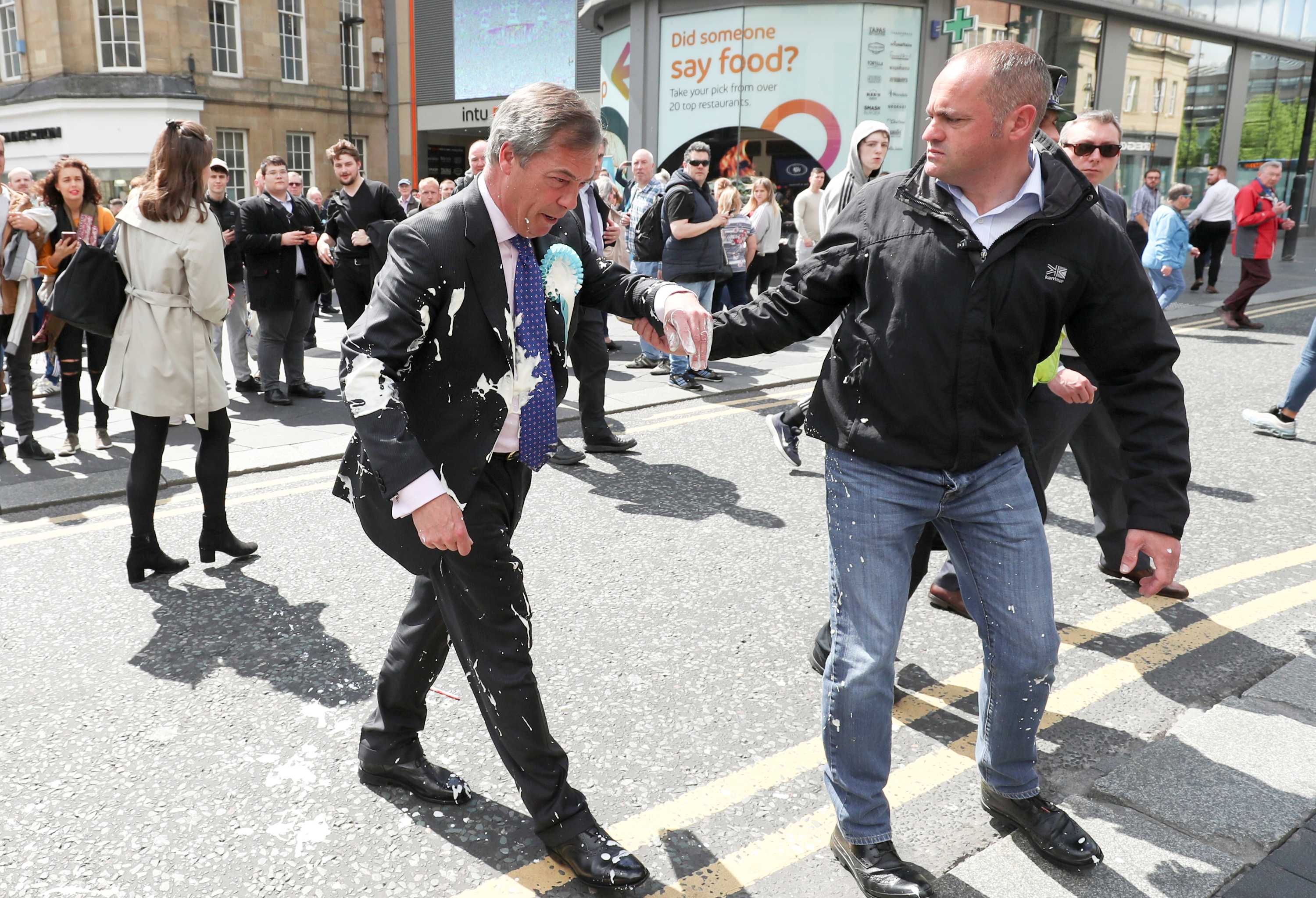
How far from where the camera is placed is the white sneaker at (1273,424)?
705 centimetres

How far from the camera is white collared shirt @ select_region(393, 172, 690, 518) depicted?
2.20 metres

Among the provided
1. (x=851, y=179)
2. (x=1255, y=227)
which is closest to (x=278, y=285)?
(x=851, y=179)

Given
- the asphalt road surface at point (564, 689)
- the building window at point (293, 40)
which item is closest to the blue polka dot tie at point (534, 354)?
the asphalt road surface at point (564, 689)

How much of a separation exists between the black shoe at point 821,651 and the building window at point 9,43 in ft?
103

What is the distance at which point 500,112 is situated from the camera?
2.31m

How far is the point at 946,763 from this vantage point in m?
3.01

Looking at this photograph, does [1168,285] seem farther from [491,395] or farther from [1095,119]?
[491,395]

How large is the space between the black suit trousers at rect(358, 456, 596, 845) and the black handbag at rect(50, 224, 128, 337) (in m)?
2.87

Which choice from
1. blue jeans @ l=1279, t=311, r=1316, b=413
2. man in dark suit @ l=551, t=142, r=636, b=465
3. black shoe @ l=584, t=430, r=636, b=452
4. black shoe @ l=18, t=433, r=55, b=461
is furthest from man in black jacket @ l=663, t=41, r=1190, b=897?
black shoe @ l=18, t=433, r=55, b=461

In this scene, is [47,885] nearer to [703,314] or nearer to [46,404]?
[703,314]

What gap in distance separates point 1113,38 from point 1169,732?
20432 millimetres

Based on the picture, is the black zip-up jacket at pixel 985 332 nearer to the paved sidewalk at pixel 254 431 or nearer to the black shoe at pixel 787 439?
the black shoe at pixel 787 439

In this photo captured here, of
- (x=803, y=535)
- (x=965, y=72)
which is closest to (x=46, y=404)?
(x=803, y=535)

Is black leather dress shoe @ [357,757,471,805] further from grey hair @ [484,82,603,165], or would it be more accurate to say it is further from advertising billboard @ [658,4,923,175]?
advertising billboard @ [658,4,923,175]
